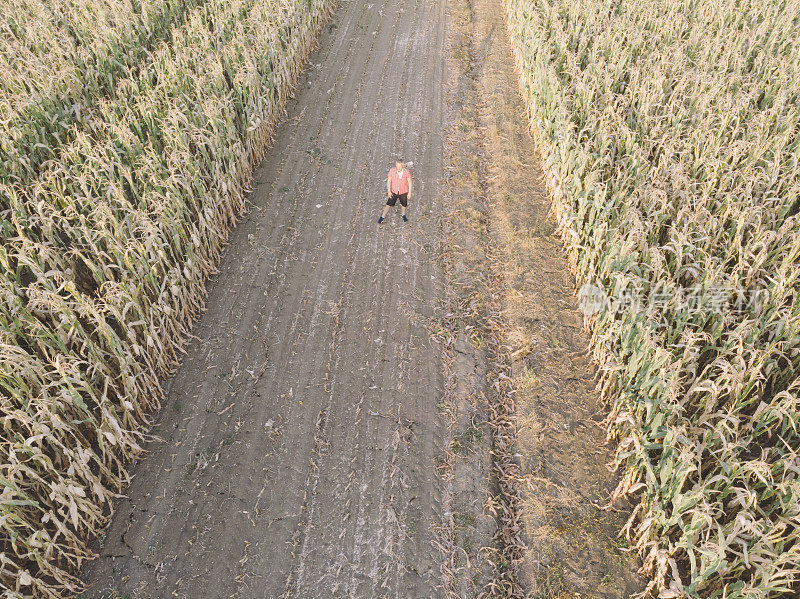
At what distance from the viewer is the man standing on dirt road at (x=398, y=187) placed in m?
8.33

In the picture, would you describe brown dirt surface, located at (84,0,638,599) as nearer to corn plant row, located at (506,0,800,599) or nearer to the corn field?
the corn field

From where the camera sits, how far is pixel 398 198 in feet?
28.8

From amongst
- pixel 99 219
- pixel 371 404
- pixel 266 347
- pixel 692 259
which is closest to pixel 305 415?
pixel 371 404

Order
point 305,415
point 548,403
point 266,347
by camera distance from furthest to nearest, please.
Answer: point 266,347 → point 548,403 → point 305,415

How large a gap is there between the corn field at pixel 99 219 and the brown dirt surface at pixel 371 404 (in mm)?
541

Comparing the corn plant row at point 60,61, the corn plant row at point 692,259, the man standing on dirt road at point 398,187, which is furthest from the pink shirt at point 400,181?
the corn plant row at point 60,61

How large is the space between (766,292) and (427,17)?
47.0 ft

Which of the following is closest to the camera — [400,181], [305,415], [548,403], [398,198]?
[305,415]

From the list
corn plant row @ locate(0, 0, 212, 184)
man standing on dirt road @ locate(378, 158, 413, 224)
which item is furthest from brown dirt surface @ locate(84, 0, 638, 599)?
corn plant row @ locate(0, 0, 212, 184)

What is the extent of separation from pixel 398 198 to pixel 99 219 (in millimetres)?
4737

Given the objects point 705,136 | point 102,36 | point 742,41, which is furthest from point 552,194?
point 102,36

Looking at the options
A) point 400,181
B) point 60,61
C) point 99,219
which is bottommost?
point 400,181

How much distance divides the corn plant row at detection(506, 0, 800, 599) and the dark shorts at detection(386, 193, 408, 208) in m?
2.82

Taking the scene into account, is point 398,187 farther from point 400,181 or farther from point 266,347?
point 266,347
